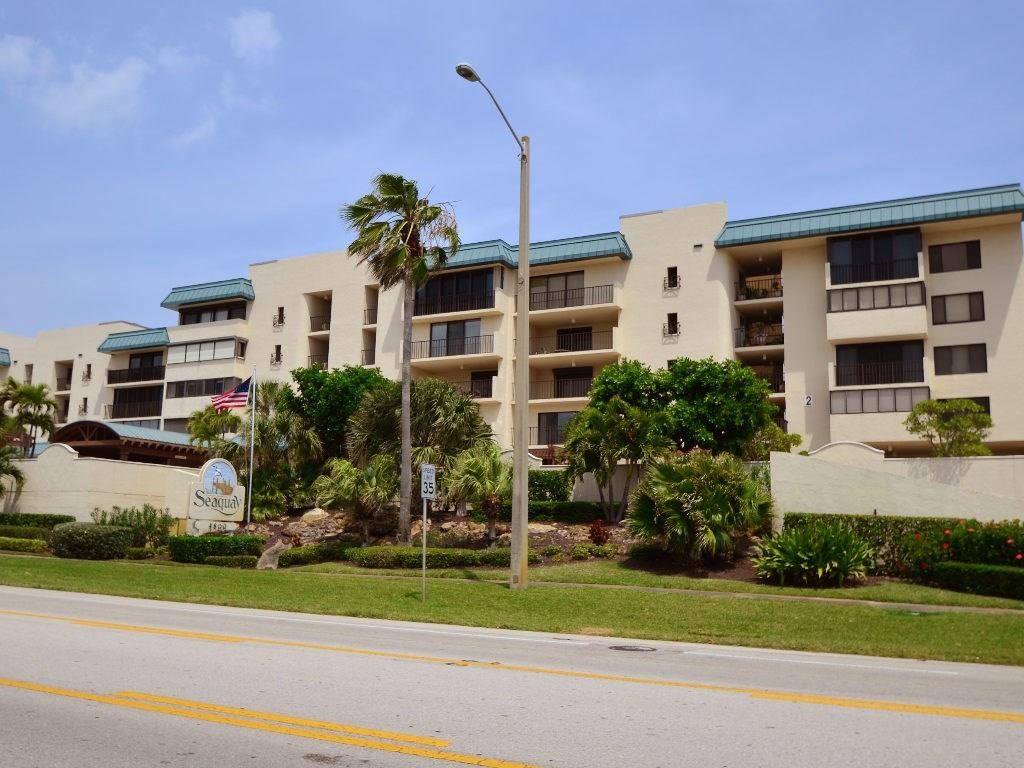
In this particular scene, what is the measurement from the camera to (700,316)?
42.6 meters

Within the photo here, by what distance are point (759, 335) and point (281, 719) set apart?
1558 inches

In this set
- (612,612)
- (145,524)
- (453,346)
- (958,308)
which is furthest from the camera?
(453,346)

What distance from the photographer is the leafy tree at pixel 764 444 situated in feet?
108

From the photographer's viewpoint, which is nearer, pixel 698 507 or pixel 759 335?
pixel 698 507

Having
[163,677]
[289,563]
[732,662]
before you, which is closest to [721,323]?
[289,563]

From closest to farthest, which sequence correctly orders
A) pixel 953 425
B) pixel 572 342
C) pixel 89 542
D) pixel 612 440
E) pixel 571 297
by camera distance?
pixel 612 440
pixel 89 542
pixel 953 425
pixel 571 297
pixel 572 342

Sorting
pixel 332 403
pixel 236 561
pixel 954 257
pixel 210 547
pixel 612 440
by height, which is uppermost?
pixel 954 257

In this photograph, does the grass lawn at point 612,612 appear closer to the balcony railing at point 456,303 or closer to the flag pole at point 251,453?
the flag pole at point 251,453

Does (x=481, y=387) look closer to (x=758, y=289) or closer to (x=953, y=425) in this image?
(x=758, y=289)

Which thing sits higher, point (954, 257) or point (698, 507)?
point (954, 257)

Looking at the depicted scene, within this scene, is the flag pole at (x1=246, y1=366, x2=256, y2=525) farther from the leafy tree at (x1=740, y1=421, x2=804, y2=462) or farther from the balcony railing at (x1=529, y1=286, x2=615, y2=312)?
the leafy tree at (x1=740, y1=421, x2=804, y2=462)

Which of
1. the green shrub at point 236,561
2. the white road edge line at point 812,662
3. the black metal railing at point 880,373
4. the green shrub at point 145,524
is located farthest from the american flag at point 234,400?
the white road edge line at point 812,662

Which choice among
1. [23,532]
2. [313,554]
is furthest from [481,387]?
[23,532]

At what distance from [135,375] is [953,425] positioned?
50.1m
